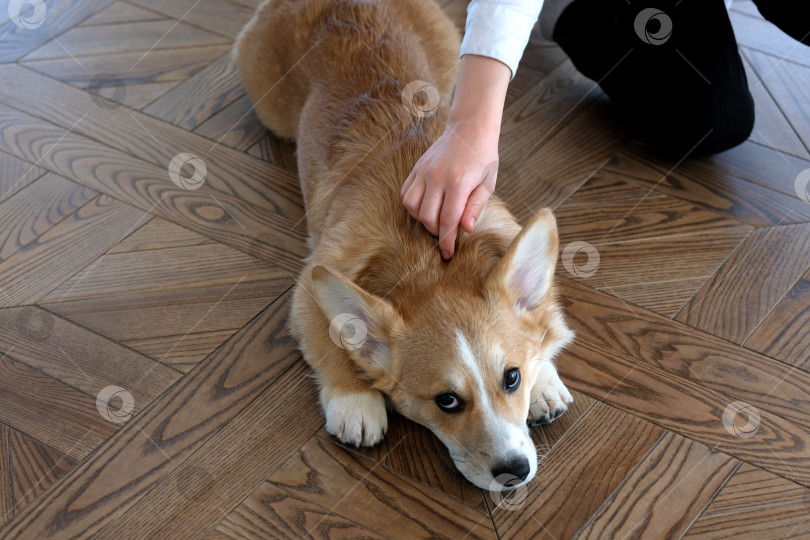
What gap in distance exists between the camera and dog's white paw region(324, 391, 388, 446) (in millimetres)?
1534

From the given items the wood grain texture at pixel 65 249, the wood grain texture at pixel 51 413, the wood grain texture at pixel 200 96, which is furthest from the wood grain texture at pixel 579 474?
the wood grain texture at pixel 200 96

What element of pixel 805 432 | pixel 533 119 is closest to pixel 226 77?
pixel 533 119

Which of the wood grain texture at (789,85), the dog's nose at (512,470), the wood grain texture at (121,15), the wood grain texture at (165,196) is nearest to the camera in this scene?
the dog's nose at (512,470)

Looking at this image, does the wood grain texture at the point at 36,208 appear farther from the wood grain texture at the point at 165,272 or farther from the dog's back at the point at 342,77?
the dog's back at the point at 342,77

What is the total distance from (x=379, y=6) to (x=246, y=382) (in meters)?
1.11

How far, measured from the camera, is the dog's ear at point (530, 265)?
1.38 m

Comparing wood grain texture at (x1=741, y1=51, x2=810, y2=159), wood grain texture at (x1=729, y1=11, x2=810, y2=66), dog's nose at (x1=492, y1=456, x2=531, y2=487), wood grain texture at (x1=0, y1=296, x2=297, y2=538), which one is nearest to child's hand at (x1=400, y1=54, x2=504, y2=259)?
dog's nose at (x1=492, y1=456, x2=531, y2=487)

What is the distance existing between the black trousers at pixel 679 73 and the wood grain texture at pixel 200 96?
48.9 inches

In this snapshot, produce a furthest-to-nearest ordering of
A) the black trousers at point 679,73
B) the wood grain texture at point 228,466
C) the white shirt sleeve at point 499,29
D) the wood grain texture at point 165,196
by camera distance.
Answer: the black trousers at point 679,73 < the wood grain texture at point 165,196 < the white shirt sleeve at point 499,29 < the wood grain texture at point 228,466

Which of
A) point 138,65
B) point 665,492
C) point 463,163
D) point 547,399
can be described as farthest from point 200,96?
point 665,492

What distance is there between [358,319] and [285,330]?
39 centimetres

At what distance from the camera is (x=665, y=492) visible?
1.46 metres

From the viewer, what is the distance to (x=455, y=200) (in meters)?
1.45

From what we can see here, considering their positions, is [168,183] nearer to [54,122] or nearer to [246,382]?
[54,122]
